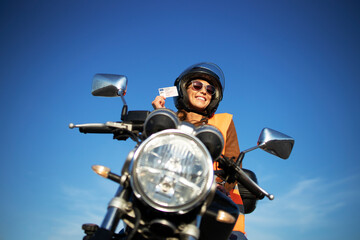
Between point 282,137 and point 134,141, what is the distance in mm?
1158

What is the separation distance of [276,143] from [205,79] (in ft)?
6.14

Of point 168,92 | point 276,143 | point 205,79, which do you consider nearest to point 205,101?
point 205,79

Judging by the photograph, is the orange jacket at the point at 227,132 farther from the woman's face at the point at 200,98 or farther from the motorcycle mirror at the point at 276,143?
the motorcycle mirror at the point at 276,143

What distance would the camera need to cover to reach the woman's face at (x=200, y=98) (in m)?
3.62

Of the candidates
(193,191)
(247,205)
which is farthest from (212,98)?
(193,191)

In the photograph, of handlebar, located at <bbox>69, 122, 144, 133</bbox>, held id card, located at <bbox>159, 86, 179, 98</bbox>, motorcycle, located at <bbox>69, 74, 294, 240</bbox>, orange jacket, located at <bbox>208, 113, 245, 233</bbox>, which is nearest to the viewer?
motorcycle, located at <bbox>69, 74, 294, 240</bbox>

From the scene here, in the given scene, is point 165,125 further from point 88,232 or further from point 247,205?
point 247,205

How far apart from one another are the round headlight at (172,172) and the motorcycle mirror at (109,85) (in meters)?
0.81

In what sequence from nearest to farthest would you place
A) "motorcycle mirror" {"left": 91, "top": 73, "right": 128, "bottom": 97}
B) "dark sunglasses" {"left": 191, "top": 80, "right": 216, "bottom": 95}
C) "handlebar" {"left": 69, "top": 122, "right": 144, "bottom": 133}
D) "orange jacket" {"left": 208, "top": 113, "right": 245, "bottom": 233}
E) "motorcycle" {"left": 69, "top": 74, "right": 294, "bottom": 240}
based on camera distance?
"motorcycle" {"left": 69, "top": 74, "right": 294, "bottom": 240} < "handlebar" {"left": 69, "top": 122, "right": 144, "bottom": 133} < "motorcycle mirror" {"left": 91, "top": 73, "right": 128, "bottom": 97} < "orange jacket" {"left": 208, "top": 113, "right": 245, "bottom": 233} < "dark sunglasses" {"left": 191, "top": 80, "right": 216, "bottom": 95}

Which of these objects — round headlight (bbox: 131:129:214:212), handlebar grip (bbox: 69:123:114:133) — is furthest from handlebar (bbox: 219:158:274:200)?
handlebar grip (bbox: 69:123:114:133)

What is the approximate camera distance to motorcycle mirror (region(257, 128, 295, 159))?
201 centimetres

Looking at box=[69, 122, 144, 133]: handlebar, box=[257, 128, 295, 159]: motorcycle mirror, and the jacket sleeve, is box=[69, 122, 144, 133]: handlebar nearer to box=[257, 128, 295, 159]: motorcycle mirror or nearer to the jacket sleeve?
box=[257, 128, 295, 159]: motorcycle mirror

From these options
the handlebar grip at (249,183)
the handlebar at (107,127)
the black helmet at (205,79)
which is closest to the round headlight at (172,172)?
the handlebar at (107,127)

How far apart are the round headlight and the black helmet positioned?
204 cm
